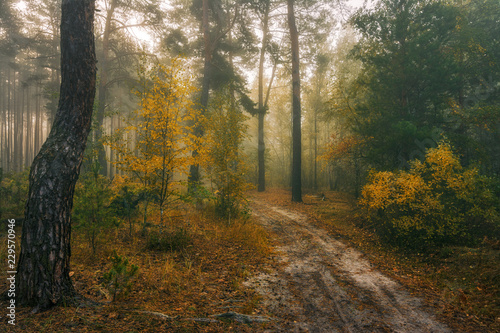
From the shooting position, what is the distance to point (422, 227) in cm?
721

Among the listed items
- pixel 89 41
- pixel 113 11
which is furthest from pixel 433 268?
pixel 113 11

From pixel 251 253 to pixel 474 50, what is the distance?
1290cm

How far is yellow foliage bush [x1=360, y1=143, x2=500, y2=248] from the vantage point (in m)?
7.14

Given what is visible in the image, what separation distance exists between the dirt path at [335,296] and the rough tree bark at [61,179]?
3.52 meters

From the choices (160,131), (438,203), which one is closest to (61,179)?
(160,131)

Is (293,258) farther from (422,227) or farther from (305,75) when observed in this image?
(305,75)

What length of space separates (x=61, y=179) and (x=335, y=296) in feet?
17.4

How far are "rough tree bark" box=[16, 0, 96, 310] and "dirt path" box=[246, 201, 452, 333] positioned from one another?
11.5ft

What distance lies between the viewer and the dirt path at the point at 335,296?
12.9 feet

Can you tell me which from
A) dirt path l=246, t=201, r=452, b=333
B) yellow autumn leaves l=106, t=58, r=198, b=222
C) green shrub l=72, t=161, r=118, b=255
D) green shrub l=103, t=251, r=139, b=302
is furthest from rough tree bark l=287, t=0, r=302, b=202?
green shrub l=103, t=251, r=139, b=302

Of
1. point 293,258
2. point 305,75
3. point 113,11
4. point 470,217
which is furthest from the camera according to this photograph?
point 305,75

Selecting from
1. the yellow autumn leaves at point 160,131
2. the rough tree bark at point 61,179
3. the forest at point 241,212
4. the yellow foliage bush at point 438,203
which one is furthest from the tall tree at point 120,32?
the yellow foliage bush at point 438,203

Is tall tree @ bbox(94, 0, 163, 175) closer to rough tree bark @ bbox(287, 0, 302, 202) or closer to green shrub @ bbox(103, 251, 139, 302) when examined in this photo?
rough tree bark @ bbox(287, 0, 302, 202)

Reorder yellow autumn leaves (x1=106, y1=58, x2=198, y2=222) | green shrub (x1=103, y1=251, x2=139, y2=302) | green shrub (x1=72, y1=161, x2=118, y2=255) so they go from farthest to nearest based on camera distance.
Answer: yellow autumn leaves (x1=106, y1=58, x2=198, y2=222), green shrub (x1=72, y1=161, x2=118, y2=255), green shrub (x1=103, y1=251, x2=139, y2=302)
